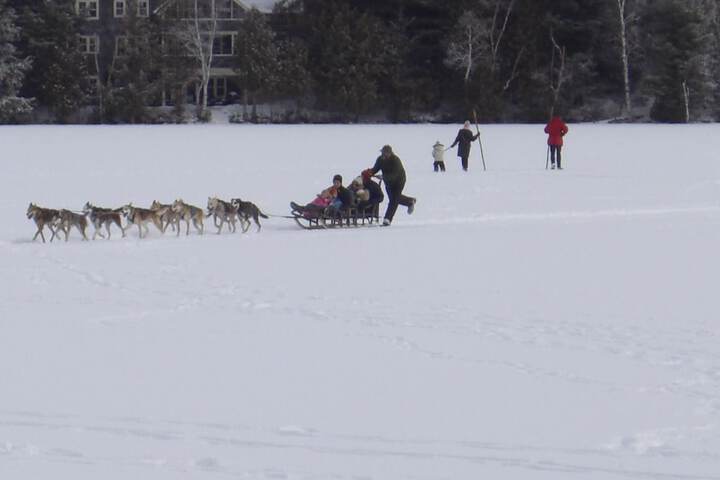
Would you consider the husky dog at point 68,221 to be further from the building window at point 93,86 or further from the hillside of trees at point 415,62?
the building window at point 93,86

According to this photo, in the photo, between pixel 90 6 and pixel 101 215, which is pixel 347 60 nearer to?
pixel 90 6

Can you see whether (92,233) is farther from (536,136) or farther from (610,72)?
(610,72)

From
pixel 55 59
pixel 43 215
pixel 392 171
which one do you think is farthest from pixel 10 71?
pixel 43 215

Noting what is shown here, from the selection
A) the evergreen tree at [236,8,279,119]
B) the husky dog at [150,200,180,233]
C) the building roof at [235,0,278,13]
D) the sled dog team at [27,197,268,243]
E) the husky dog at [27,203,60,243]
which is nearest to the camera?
the husky dog at [27,203,60,243]

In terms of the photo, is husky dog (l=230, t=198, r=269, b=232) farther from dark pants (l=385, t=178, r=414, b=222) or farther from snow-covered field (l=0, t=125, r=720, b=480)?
dark pants (l=385, t=178, r=414, b=222)

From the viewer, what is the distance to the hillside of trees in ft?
191

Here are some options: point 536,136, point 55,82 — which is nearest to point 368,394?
point 536,136

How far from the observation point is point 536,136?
45.6 metres

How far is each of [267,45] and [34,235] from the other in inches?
1663

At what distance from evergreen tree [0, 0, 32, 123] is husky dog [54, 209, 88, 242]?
40.1 meters

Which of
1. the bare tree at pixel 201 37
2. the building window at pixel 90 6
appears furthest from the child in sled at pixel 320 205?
the building window at pixel 90 6

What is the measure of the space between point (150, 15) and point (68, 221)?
152 feet

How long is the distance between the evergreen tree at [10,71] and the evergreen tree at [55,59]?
2.91ft

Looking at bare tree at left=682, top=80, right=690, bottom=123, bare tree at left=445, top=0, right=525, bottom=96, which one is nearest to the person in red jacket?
bare tree at left=682, top=80, right=690, bottom=123
